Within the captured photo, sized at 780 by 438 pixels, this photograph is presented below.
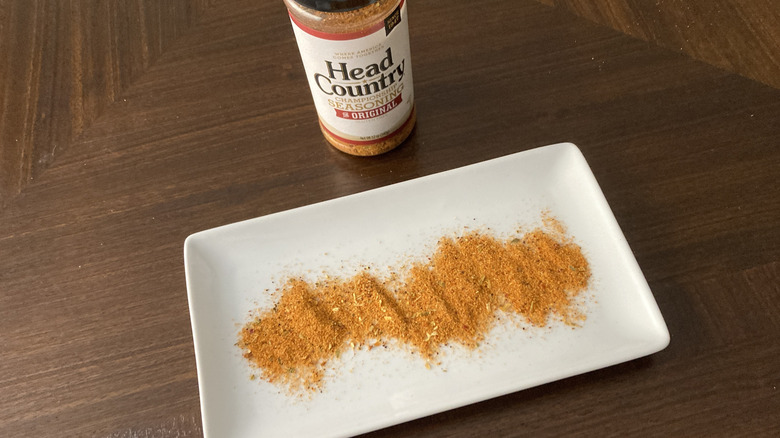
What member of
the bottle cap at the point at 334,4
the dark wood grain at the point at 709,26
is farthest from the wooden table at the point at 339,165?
the bottle cap at the point at 334,4

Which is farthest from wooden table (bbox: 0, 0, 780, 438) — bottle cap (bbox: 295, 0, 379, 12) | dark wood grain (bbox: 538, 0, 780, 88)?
bottle cap (bbox: 295, 0, 379, 12)

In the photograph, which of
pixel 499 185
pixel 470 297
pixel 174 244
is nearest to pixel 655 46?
pixel 499 185

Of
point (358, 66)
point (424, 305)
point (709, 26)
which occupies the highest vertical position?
point (358, 66)

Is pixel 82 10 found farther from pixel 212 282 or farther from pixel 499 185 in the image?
pixel 499 185

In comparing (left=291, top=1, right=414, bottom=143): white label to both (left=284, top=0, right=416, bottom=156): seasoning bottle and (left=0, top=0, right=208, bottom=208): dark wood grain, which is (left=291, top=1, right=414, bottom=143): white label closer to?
(left=284, top=0, right=416, bottom=156): seasoning bottle

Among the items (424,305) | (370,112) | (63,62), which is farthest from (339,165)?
(63,62)

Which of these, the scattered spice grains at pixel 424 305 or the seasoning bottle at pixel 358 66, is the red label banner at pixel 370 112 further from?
the scattered spice grains at pixel 424 305

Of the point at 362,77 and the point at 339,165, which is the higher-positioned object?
the point at 362,77

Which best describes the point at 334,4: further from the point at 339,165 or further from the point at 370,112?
the point at 339,165
